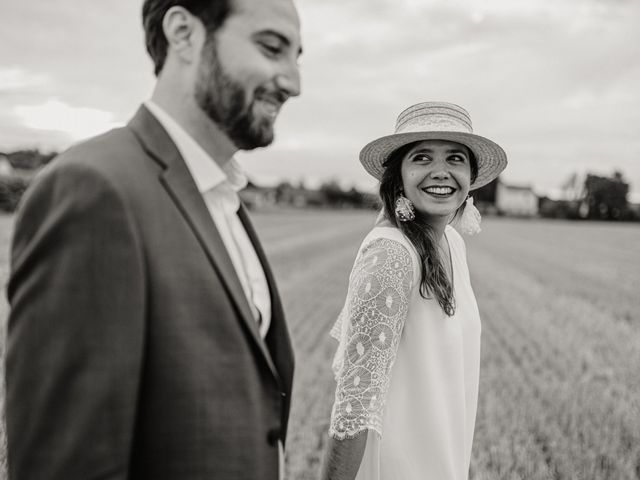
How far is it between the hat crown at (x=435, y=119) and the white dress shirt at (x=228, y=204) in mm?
1038

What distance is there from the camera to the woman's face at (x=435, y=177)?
8.46 feet

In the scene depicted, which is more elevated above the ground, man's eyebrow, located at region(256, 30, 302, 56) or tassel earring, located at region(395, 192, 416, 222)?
man's eyebrow, located at region(256, 30, 302, 56)

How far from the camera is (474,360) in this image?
2.62m

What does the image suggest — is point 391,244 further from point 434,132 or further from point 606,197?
point 606,197

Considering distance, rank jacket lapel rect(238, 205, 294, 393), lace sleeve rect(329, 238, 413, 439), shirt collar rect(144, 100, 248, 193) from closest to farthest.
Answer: shirt collar rect(144, 100, 248, 193)
jacket lapel rect(238, 205, 294, 393)
lace sleeve rect(329, 238, 413, 439)

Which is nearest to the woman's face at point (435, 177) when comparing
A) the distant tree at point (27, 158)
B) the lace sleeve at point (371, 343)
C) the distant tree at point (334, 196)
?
the lace sleeve at point (371, 343)

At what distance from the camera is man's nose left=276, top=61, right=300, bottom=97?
1.62 m

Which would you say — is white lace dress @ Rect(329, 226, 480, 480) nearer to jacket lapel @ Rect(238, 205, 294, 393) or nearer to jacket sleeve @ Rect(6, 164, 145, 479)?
jacket lapel @ Rect(238, 205, 294, 393)

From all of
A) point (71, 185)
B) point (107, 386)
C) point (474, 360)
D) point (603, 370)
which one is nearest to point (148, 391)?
point (107, 386)

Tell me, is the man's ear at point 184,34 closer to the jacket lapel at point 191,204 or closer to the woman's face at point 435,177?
the jacket lapel at point 191,204

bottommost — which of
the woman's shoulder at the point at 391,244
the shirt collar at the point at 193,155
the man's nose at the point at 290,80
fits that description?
the woman's shoulder at the point at 391,244

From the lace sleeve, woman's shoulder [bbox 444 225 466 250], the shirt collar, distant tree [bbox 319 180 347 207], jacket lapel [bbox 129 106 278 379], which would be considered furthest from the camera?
distant tree [bbox 319 180 347 207]

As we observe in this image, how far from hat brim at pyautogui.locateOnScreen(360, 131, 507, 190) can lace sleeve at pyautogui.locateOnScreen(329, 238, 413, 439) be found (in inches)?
24.4

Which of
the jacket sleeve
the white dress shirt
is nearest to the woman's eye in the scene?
the white dress shirt
